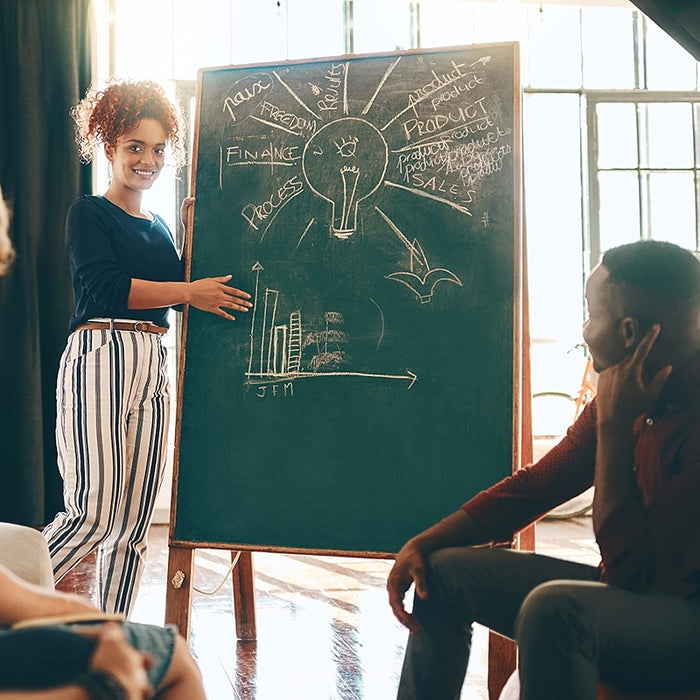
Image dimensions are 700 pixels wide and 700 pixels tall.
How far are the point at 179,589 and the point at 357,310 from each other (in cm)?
84

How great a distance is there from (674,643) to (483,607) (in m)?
0.34

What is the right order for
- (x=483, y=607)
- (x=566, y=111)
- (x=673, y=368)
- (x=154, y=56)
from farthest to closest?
(x=566, y=111) < (x=154, y=56) < (x=483, y=607) < (x=673, y=368)

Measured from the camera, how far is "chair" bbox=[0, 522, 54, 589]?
1568 mm

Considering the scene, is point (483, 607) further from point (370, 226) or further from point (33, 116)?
point (33, 116)

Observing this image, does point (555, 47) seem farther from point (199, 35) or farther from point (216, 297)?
point (216, 297)

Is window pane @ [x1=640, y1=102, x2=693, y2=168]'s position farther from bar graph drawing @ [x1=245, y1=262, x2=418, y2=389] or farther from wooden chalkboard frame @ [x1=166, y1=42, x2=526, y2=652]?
bar graph drawing @ [x1=245, y1=262, x2=418, y2=389]

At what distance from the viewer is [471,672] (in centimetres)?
254

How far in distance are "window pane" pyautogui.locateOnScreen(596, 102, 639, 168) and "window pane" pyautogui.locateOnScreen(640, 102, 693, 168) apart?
0.08 meters

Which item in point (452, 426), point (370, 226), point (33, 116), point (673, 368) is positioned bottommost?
point (452, 426)

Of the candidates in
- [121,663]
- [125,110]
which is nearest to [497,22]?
[125,110]

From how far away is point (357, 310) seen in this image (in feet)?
7.84

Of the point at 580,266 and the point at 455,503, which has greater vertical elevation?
the point at 580,266

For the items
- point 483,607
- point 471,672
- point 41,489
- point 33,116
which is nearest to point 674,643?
point 483,607

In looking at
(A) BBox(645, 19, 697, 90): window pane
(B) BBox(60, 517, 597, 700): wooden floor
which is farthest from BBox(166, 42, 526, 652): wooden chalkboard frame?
(A) BBox(645, 19, 697, 90): window pane
